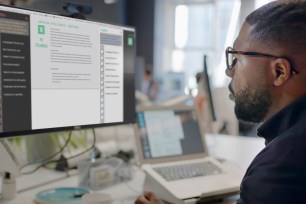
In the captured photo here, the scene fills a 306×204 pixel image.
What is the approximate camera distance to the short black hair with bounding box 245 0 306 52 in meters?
0.72

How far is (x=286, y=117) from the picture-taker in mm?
735

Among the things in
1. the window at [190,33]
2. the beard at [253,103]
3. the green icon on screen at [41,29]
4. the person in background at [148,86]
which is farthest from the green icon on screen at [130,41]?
the window at [190,33]

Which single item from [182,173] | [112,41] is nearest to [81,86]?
[112,41]

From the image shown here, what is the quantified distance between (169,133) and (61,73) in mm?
464

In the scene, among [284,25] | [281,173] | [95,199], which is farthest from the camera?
[95,199]

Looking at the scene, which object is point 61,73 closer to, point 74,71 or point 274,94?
point 74,71

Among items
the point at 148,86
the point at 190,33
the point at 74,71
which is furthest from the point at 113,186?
the point at 190,33

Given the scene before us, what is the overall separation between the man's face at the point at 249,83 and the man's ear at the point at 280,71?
2cm

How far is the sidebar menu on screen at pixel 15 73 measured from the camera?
86 cm

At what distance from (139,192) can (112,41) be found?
1.62 ft

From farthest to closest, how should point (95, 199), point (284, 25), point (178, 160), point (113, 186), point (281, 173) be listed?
point (178, 160), point (113, 186), point (95, 199), point (284, 25), point (281, 173)

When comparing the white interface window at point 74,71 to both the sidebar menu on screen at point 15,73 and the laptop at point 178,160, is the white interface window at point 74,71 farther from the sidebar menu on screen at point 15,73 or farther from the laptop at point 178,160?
the laptop at point 178,160

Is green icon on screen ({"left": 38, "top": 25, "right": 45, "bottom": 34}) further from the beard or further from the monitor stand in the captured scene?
the beard

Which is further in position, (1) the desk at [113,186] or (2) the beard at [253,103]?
(1) the desk at [113,186]
